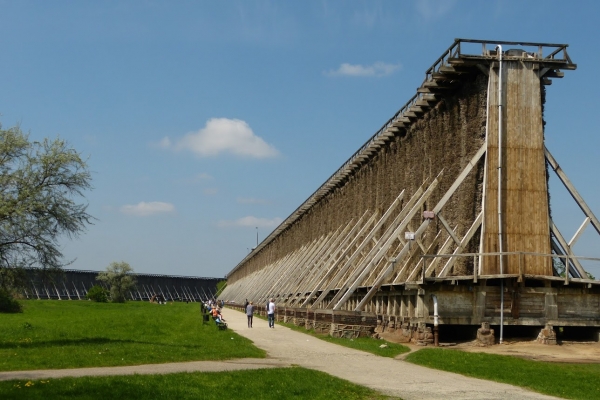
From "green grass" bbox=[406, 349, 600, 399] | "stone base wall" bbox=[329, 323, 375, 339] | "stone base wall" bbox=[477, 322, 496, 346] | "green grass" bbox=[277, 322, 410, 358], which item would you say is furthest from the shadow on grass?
"stone base wall" bbox=[477, 322, 496, 346]

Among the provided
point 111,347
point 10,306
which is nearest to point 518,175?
point 111,347

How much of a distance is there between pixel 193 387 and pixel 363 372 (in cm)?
530

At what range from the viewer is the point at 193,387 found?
50.1ft

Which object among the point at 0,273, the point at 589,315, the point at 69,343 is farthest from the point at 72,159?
the point at 589,315

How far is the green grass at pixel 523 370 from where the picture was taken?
1725 centimetres

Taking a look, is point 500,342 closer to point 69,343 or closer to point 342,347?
point 342,347

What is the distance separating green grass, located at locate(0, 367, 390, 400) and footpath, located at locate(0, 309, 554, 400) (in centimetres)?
93

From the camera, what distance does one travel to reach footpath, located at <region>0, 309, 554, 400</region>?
15631 mm

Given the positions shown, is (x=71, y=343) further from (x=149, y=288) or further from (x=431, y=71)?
(x=149, y=288)

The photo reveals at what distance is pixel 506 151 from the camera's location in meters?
31.0

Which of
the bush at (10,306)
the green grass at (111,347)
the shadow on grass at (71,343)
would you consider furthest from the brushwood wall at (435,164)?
the bush at (10,306)

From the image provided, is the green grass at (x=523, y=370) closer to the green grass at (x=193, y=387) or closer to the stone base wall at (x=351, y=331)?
the green grass at (x=193, y=387)

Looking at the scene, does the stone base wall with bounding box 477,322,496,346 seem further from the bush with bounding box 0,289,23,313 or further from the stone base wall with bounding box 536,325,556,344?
the bush with bounding box 0,289,23,313

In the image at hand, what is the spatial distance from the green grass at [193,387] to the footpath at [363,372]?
0.93 meters
